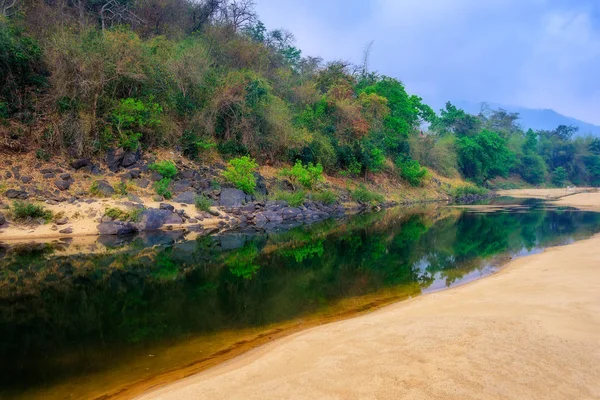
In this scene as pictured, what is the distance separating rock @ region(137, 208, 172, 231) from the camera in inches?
687

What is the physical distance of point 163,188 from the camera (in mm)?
19750

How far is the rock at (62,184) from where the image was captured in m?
17.8

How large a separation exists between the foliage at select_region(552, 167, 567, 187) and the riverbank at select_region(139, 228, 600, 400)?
74.3 meters

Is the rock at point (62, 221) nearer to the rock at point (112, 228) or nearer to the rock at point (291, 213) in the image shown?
the rock at point (112, 228)

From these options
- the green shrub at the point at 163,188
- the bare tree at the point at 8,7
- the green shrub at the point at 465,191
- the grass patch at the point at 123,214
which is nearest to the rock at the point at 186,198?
the green shrub at the point at 163,188

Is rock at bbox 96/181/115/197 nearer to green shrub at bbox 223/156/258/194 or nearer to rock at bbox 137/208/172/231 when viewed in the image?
rock at bbox 137/208/172/231

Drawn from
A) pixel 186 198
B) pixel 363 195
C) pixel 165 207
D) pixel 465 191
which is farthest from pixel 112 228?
pixel 465 191

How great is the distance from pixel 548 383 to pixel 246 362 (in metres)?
3.83

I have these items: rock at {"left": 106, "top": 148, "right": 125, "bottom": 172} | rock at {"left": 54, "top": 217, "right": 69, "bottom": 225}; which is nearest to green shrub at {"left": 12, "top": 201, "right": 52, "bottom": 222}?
rock at {"left": 54, "top": 217, "right": 69, "bottom": 225}

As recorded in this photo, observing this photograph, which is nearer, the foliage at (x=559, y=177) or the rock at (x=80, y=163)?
the rock at (x=80, y=163)

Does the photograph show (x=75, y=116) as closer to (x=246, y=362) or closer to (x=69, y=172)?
(x=69, y=172)

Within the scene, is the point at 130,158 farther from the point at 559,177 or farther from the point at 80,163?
the point at 559,177

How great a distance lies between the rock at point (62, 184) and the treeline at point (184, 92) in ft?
6.15

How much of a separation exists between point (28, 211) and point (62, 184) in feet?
8.05
